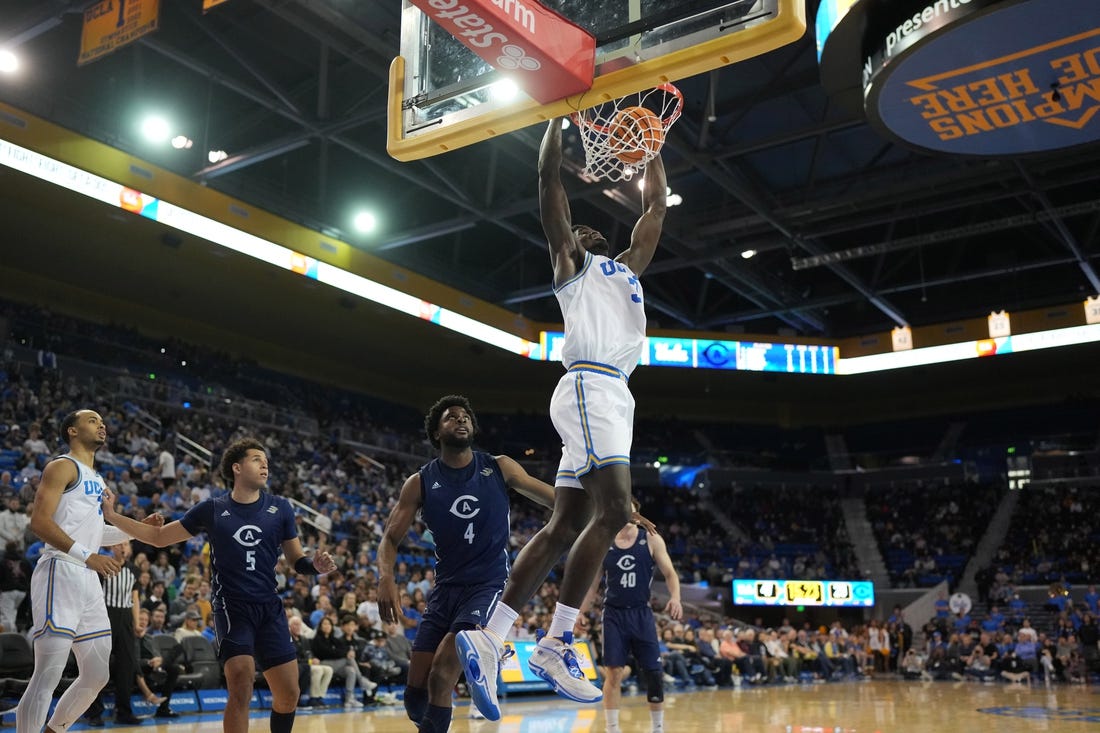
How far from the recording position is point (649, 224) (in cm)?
516

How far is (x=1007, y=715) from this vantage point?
1187cm

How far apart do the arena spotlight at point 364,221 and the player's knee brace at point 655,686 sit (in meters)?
15.7

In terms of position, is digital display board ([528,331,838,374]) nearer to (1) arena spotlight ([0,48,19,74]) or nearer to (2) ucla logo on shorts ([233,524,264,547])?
(1) arena spotlight ([0,48,19,74])

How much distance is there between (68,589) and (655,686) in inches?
185

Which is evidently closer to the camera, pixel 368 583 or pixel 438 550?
pixel 438 550

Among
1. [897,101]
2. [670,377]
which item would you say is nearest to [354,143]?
[897,101]

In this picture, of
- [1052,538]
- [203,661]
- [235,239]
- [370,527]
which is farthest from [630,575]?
[1052,538]

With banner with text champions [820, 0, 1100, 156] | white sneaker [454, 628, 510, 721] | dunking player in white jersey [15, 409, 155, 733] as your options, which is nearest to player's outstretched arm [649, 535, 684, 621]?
white sneaker [454, 628, 510, 721]

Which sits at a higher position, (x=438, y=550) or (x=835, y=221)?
(x=835, y=221)

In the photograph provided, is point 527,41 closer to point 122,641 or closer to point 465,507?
point 465,507

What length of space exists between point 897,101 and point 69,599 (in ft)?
33.0

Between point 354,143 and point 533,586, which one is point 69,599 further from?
point 354,143

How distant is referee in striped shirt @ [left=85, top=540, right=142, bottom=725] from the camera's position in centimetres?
930

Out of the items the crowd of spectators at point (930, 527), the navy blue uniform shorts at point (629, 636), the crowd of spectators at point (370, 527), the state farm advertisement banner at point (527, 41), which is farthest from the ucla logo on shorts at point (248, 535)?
the crowd of spectators at point (930, 527)
